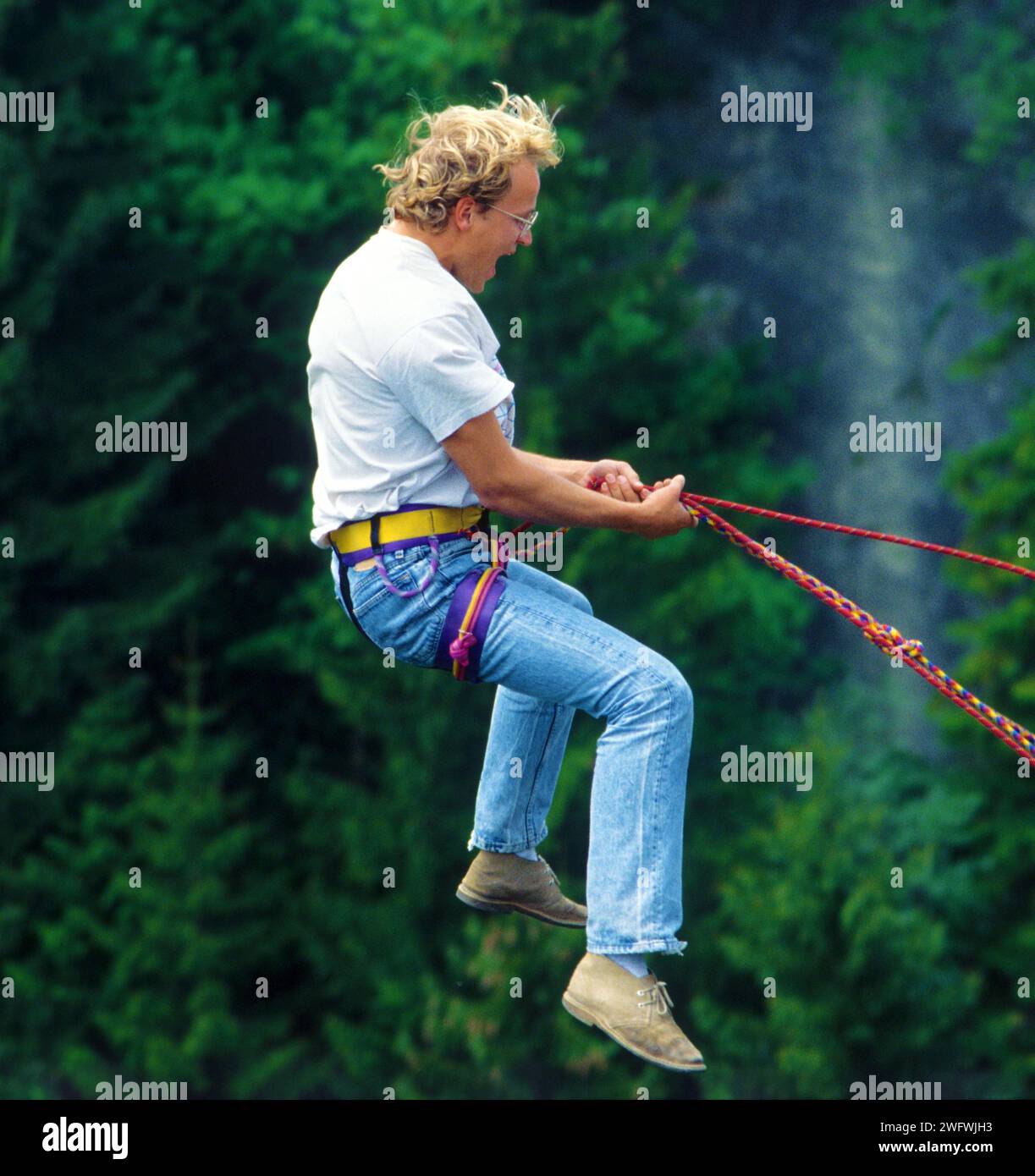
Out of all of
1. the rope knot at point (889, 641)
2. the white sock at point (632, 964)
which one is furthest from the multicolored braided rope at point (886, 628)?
the white sock at point (632, 964)

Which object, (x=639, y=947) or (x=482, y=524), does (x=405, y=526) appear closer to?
(x=482, y=524)

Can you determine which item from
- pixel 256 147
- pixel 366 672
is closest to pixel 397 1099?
pixel 366 672

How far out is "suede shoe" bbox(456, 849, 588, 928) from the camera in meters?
4.78

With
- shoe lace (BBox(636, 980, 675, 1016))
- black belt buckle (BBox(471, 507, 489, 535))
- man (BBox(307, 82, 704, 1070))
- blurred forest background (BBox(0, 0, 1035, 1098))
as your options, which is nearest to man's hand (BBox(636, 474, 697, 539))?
man (BBox(307, 82, 704, 1070))

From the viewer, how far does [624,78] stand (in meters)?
17.4

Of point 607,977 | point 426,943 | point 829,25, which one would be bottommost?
point 426,943

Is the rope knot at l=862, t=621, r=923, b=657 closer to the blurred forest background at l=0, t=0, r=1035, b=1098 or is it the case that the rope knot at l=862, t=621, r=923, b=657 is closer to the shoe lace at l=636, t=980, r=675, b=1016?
the shoe lace at l=636, t=980, r=675, b=1016

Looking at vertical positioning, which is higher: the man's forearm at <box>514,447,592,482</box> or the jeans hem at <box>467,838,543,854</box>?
the man's forearm at <box>514,447,592,482</box>

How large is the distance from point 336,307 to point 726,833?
1272 centimetres

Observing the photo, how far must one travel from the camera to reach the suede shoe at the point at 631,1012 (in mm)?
4312

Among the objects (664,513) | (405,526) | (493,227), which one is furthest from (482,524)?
(493,227)

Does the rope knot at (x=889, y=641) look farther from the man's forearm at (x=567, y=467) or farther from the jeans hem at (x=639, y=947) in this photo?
the jeans hem at (x=639, y=947)

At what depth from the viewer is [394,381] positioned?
13.7 ft

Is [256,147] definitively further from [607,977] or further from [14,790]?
[607,977]
